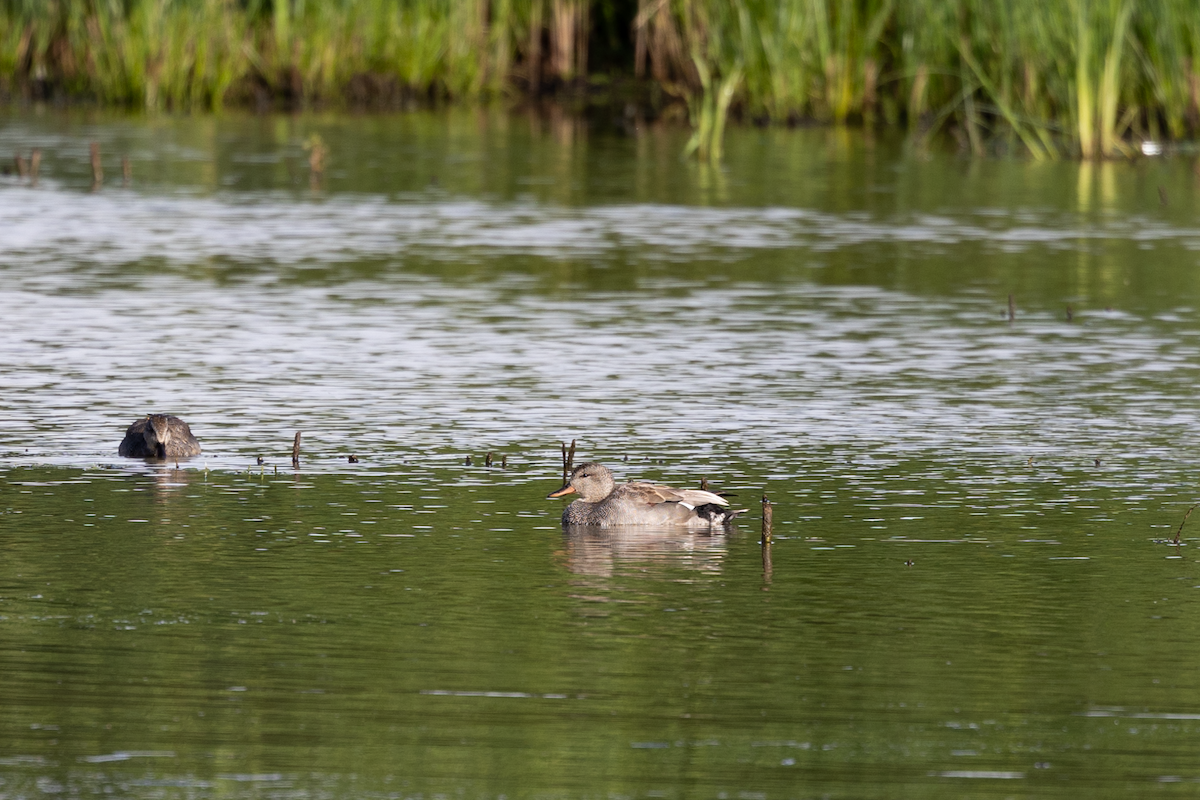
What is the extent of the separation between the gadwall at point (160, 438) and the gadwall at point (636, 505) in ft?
5.44

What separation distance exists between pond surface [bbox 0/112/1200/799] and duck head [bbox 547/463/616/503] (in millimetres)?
175

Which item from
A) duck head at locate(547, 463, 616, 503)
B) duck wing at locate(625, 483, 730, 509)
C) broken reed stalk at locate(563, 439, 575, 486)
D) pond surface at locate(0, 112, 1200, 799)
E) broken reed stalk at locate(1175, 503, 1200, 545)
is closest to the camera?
pond surface at locate(0, 112, 1200, 799)

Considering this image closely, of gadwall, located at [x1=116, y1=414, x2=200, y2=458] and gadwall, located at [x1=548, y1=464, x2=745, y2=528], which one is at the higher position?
gadwall, located at [x1=116, y1=414, x2=200, y2=458]

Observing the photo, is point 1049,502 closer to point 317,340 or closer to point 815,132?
point 317,340

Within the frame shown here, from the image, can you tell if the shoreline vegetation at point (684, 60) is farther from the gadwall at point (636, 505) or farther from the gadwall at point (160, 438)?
the gadwall at point (636, 505)

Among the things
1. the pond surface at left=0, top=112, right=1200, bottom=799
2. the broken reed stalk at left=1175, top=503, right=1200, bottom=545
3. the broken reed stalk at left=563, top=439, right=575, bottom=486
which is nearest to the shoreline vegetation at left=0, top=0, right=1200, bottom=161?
the pond surface at left=0, top=112, right=1200, bottom=799

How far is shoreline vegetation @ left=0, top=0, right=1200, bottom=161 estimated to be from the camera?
21.5 m

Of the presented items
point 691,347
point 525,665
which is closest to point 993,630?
point 525,665

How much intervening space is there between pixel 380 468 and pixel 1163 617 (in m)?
3.23

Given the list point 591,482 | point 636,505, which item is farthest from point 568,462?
point 636,505

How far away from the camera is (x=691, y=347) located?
1184 centimetres

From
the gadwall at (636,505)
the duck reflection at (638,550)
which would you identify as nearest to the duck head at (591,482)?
the gadwall at (636,505)

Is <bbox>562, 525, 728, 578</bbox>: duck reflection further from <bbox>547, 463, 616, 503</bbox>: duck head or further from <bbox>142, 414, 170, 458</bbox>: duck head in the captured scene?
<bbox>142, 414, 170, 458</bbox>: duck head

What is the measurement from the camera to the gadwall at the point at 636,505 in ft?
25.4
